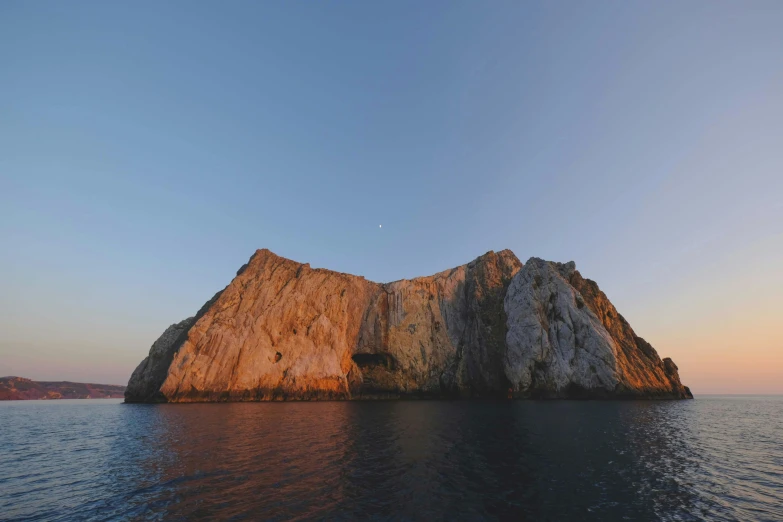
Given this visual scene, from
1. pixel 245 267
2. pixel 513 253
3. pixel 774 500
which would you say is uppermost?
pixel 513 253

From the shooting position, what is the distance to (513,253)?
103312 mm

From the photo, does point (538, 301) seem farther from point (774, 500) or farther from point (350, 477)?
point (350, 477)

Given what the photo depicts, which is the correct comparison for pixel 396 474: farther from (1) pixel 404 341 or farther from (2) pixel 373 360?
(2) pixel 373 360

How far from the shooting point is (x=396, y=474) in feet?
61.4

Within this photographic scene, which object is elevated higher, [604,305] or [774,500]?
[604,305]

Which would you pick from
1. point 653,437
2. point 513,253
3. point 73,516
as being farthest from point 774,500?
point 513,253

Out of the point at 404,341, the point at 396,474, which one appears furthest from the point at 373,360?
the point at 396,474

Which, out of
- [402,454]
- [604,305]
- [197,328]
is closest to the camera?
[402,454]

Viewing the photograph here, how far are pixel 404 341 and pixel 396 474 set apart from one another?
227 feet

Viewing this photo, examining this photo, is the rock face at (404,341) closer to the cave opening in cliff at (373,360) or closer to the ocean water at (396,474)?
the cave opening in cliff at (373,360)

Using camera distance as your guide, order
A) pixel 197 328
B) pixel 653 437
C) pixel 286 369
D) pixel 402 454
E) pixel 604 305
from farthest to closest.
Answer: pixel 604 305 → pixel 286 369 → pixel 197 328 → pixel 653 437 → pixel 402 454

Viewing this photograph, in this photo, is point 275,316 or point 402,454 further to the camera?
point 275,316

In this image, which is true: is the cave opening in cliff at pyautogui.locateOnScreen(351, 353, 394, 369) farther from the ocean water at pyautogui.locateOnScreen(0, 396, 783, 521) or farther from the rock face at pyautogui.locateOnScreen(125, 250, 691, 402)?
the ocean water at pyautogui.locateOnScreen(0, 396, 783, 521)

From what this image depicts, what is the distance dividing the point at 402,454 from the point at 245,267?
78.7 meters
